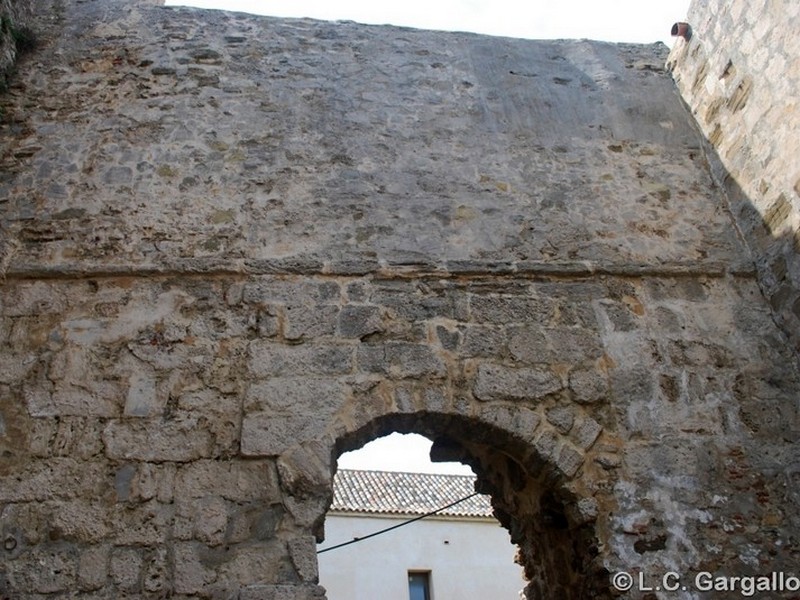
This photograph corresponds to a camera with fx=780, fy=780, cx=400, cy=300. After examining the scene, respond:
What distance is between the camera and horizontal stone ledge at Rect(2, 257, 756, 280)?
419 cm

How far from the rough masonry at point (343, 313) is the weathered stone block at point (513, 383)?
0.01 meters

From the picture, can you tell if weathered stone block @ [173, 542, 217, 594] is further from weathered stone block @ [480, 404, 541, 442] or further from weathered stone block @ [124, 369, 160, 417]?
weathered stone block @ [480, 404, 541, 442]

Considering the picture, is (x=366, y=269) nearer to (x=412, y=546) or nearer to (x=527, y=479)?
(x=527, y=479)

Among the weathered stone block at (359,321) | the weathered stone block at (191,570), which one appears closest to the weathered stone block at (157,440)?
the weathered stone block at (191,570)

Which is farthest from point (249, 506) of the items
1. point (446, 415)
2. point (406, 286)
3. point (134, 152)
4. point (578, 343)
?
point (134, 152)

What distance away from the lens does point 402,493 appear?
15.5 metres

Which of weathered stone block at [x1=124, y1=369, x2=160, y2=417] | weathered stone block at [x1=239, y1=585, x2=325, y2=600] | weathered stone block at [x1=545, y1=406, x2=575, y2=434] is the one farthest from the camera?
weathered stone block at [x1=545, y1=406, x2=575, y2=434]

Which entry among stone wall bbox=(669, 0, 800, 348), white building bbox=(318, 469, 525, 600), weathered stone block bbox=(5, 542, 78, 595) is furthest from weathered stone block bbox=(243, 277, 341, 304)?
white building bbox=(318, 469, 525, 600)

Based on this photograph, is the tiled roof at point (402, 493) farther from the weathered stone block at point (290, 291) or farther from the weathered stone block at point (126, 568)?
the weathered stone block at point (126, 568)

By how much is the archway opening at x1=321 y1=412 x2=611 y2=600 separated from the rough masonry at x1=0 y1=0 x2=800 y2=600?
0.07ft

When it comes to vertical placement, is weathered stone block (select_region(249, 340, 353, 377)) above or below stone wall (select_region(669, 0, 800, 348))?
below

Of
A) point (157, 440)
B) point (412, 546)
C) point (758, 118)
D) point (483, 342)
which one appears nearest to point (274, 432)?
point (157, 440)

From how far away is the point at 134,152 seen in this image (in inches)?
187

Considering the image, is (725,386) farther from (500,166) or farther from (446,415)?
(500,166)
